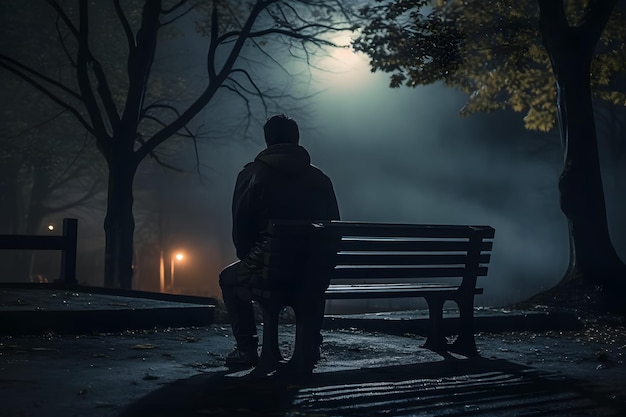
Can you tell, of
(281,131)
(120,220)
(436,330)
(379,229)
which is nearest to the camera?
(281,131)

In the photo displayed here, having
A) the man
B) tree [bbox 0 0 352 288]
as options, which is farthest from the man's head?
tree [bbox 0 0 352 288]

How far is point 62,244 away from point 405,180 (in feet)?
111

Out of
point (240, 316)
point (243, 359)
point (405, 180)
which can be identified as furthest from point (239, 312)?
point (405, 180)

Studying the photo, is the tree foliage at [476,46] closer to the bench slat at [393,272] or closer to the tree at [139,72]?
the tree at [139,72]

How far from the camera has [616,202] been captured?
108 ft

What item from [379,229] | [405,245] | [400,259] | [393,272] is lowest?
[393,272]

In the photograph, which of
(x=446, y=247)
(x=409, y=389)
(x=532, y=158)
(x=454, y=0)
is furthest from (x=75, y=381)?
(x=532, y=158)

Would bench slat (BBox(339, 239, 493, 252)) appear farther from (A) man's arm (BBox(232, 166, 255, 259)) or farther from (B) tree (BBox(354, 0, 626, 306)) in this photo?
(B) tree (BBox(354, 0, 626, 306))

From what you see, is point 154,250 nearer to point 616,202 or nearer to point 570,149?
point 616,202

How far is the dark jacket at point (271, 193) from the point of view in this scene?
644 centimetres

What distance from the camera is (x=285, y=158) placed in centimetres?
652

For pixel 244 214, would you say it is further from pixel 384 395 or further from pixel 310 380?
pixel 384 395

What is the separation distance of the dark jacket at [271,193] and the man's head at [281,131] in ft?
0.39

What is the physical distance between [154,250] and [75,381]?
47124 mm
